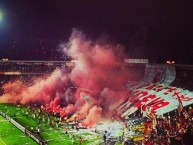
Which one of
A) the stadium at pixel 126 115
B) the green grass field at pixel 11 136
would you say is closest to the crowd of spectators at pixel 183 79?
the stadium at pixel 126 115

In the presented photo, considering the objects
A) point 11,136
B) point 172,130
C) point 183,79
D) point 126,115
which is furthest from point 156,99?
point 11,136

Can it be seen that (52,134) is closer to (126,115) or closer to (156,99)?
(126,115)

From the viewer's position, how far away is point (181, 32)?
46969mm

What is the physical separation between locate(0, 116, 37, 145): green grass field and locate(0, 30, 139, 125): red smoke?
7.87 metres

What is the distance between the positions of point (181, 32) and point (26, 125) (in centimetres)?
2702

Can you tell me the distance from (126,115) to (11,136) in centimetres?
1410

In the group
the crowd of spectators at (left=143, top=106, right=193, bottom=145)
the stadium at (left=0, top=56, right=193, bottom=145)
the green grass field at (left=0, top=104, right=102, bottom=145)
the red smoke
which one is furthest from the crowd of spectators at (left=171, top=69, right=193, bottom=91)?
the green grass field at (left=0, top=104, right=102, bottom=145)

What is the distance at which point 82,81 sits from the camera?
5191cm

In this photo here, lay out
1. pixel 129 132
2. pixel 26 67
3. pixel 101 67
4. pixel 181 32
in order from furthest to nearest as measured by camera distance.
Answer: pixel 26 67, pixel 101 67, pixel 181 32, pixel 129 132

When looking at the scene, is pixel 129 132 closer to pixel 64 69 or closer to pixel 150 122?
pixel 150 122

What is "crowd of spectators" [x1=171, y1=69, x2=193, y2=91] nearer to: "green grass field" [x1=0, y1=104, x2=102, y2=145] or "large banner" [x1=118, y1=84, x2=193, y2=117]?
"large banner" [x1=118, y1=84, x2=193, y2=117]

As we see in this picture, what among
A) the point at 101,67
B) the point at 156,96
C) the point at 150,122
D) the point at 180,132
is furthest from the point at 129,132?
the point at 101,67

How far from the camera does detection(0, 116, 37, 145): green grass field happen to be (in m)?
32.5

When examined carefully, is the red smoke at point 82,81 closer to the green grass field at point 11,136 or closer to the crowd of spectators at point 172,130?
the green grass field at point 11,136
